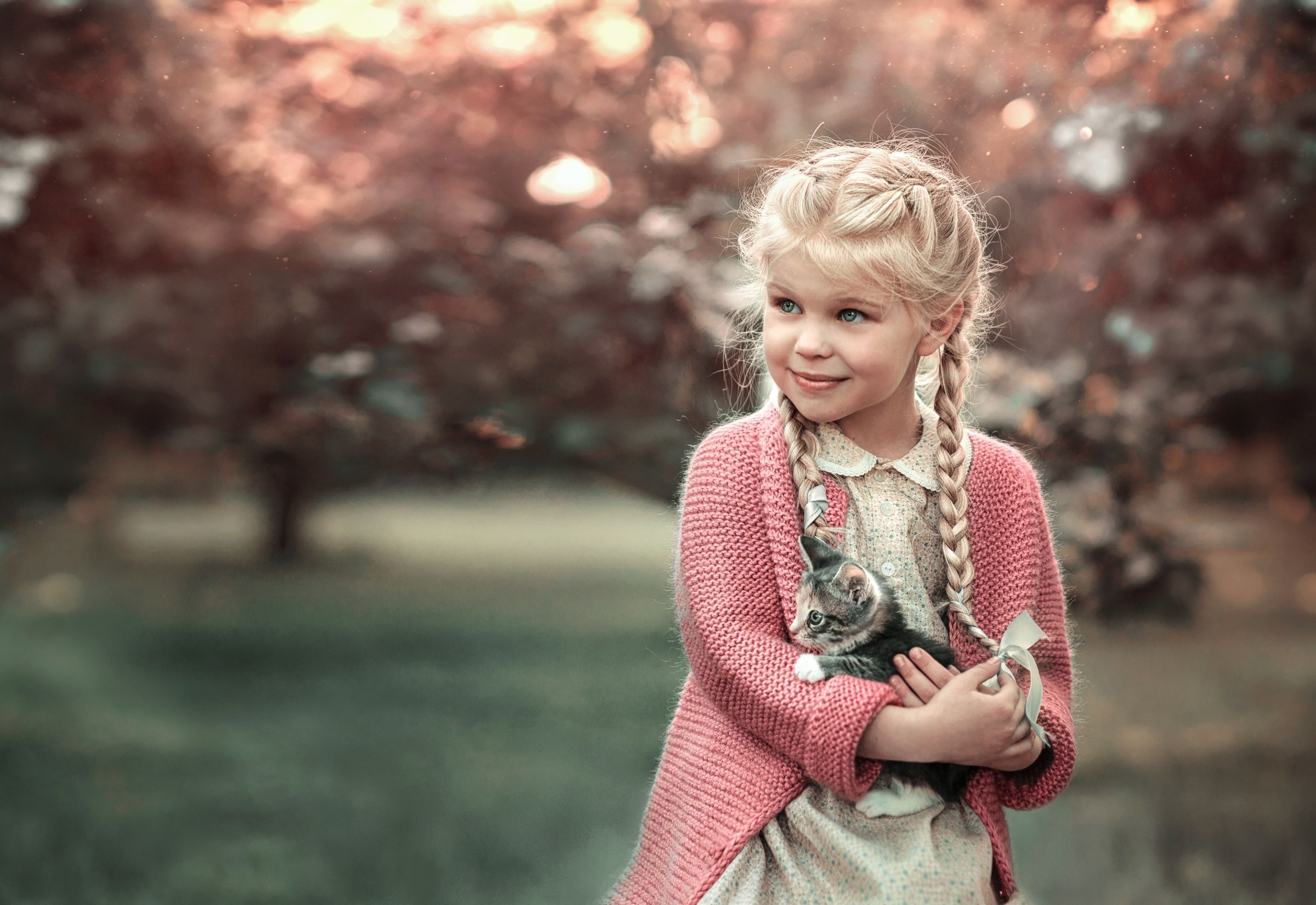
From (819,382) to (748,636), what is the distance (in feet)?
0.76

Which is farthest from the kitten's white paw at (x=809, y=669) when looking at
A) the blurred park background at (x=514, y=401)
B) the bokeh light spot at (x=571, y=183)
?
A: the bokeh light spot at (x=571, y=183)

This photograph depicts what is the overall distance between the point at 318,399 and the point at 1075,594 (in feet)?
5.26

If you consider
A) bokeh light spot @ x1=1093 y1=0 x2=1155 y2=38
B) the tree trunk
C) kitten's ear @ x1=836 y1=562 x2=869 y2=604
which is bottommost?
the tree trunk

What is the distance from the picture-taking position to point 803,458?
971mm

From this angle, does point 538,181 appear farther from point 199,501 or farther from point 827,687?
point 827,687

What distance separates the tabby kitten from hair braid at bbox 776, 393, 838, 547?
35 millimetres

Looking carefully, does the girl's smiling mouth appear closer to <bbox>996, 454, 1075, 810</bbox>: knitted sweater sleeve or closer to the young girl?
the young girl

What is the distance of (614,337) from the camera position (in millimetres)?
2096

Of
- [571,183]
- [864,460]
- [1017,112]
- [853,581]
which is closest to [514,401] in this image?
[571,183]

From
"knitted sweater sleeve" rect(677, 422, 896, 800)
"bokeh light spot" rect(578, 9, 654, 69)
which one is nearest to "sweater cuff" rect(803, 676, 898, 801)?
"knitted sweater sleeve" rect(677, 422, 896, 800)

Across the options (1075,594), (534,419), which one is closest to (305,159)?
(534,419)

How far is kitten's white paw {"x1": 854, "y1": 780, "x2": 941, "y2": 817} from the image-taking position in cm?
Answer: 92

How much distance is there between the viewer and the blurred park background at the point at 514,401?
204cm

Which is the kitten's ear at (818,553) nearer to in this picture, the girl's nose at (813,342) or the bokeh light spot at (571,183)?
the girl's nose at (813,342)
